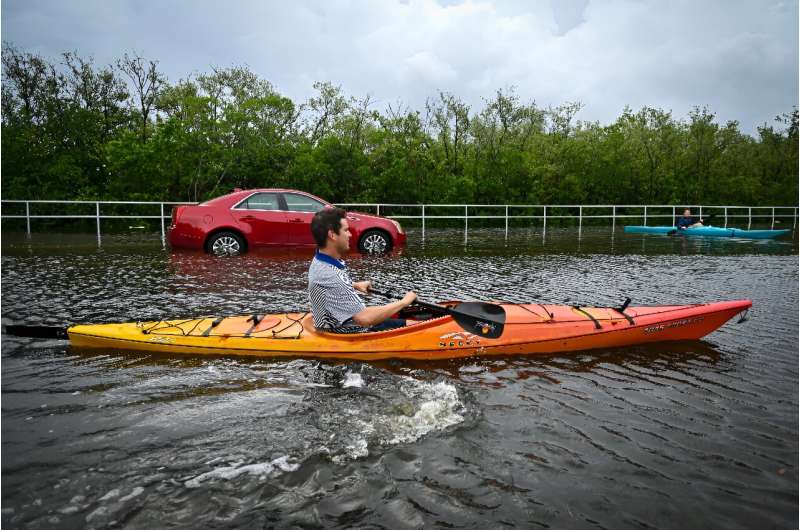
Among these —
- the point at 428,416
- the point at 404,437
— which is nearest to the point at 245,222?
the point at 428,416

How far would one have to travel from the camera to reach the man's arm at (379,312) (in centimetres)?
463

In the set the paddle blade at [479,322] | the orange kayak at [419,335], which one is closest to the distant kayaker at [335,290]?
the orange kayak at [419,335]

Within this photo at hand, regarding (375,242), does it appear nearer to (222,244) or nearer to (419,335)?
(222,244)

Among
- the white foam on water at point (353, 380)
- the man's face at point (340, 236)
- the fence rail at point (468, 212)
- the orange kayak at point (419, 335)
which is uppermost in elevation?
the fence rail at point (468, 212)

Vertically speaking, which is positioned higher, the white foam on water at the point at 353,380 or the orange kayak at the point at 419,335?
the orange kayak at the point at 419,335

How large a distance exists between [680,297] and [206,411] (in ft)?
20.8

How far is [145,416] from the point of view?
12.3 ft

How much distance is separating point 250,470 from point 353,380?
4.89ft

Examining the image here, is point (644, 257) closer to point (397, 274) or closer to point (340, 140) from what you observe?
point (397, 274)

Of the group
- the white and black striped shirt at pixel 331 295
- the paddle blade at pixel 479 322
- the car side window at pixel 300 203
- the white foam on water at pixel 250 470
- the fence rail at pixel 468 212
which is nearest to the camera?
the white foam on water at pixel 250 470

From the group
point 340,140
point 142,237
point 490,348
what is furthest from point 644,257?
point 340,140

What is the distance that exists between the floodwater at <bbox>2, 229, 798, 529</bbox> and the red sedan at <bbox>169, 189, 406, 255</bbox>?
532cm

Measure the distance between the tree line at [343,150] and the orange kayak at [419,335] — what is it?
15759 mm

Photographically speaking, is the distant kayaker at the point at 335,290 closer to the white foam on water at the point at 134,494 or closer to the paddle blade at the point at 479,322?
the paddle blade at the point at 479,322
